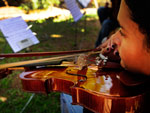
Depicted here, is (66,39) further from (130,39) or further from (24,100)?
(130,39)

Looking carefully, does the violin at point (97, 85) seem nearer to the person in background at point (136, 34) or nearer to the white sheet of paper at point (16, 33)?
the person in background at point (136, 34)

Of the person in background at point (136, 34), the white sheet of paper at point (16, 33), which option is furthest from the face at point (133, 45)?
the white sheet of paper at point (16, 33)

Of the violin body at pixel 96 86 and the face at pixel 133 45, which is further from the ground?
the face at pixel 133 45

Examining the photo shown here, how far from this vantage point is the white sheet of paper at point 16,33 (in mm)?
1526

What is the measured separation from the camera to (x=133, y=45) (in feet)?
2.10

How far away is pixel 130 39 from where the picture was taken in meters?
0.64

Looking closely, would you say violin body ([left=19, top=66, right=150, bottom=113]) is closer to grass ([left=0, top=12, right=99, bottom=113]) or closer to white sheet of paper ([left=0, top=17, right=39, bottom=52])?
white sheet of paper ([left=0, top=17, right=39, bottom=52])

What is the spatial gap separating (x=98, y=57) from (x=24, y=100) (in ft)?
3.77

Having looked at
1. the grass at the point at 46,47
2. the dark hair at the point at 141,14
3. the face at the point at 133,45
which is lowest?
the grass at the point at 46,47

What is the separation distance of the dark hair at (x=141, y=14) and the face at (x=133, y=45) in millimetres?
18

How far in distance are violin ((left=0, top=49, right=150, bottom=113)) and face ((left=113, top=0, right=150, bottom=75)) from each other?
0.08 m

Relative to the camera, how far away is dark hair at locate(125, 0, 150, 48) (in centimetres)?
52

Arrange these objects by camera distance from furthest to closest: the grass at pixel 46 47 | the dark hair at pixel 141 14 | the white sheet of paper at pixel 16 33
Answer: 1. the grass at pixel 46 47
2. the white sheet of paper at pixel 16 33
3. the dark hair at pixel 141 14

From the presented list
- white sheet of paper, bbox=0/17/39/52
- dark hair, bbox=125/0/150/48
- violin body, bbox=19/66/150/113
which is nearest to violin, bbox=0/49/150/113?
violin body, bbox=19/66/150/113
